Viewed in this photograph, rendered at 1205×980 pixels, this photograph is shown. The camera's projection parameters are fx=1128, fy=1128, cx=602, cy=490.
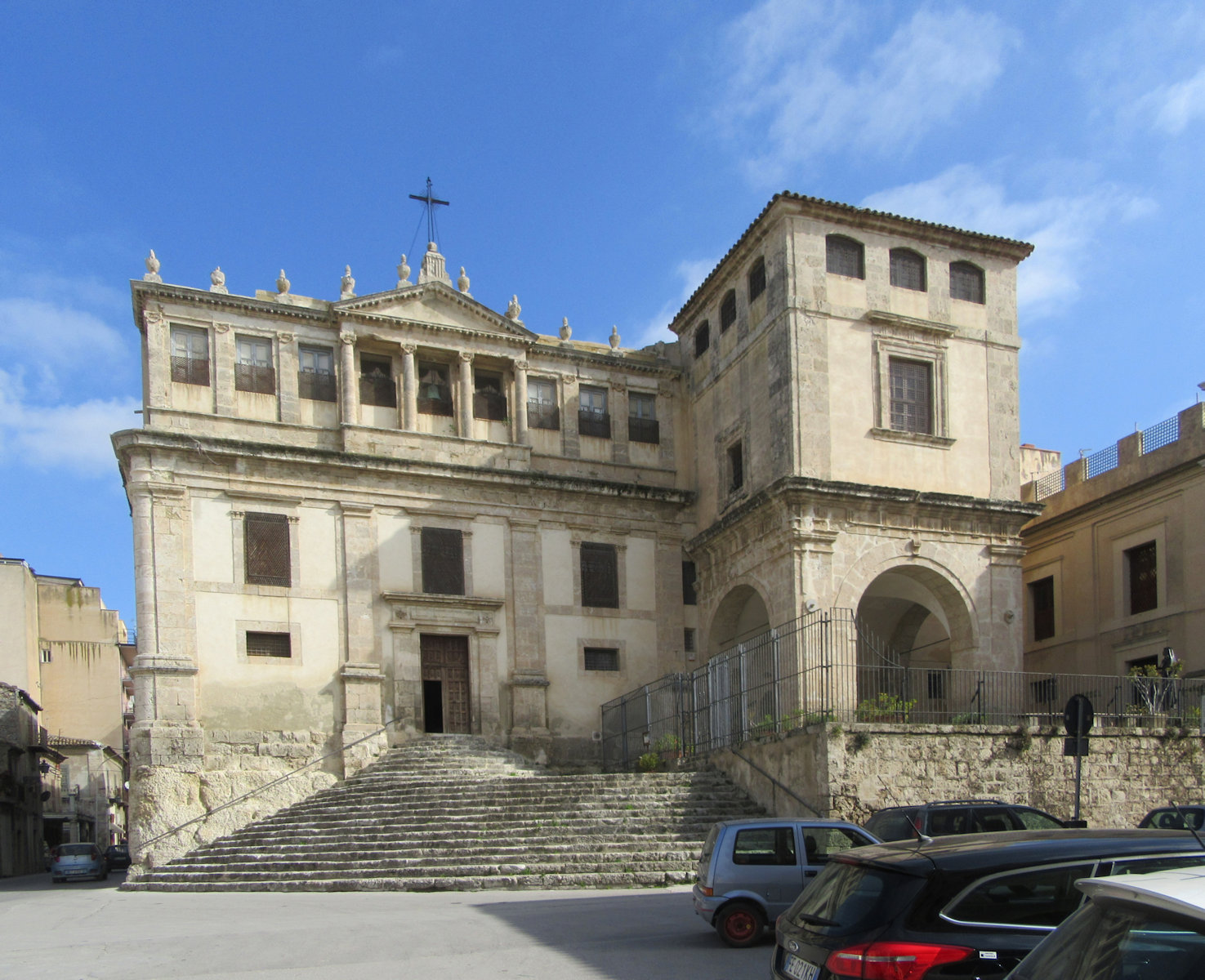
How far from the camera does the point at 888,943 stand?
5.77 m

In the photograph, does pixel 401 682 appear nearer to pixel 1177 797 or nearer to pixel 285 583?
pixel 285 583

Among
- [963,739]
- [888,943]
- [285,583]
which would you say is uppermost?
[285,583]

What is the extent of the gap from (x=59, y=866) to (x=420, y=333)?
1617 centimetres

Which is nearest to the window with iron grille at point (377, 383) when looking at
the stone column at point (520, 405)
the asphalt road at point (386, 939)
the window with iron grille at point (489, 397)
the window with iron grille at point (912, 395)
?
the window with iron grille at point (489, 397)

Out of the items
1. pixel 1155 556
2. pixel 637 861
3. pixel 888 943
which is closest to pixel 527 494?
pixel 637 861

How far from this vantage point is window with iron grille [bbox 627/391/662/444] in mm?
30062

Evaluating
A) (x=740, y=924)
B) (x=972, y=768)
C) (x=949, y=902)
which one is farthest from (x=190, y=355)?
(x=949, y=902)

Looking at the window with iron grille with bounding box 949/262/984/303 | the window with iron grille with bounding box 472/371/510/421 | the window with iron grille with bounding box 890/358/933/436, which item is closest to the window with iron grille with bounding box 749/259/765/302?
the window with iron grille with bounding box 890/358/933/436

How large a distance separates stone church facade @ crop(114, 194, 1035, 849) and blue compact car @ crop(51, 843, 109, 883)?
24.3 ft

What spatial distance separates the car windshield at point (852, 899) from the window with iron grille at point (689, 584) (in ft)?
74.3

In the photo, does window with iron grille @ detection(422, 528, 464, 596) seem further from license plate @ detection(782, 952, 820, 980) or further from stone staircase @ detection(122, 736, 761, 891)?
license plate @ detection(782, 952, 820, 980)

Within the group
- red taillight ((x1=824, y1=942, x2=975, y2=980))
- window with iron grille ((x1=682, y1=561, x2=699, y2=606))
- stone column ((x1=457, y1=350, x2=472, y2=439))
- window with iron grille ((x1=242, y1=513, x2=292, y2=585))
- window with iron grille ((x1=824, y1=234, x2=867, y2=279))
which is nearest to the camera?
red taillight ((x1=824, y1=942, x2=975, y2=980))

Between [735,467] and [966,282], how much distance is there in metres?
7.07

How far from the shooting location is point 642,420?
30.2m
